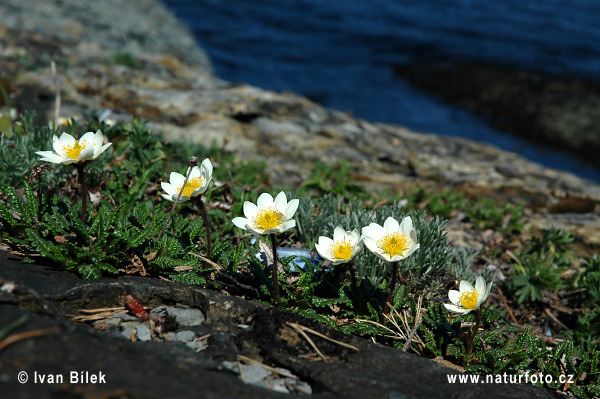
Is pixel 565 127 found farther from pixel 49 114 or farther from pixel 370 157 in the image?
pixel 49 114

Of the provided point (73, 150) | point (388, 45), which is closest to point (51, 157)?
point (73, 150)

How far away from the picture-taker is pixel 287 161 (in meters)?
6.37

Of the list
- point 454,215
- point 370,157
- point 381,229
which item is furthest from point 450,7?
point 381,229

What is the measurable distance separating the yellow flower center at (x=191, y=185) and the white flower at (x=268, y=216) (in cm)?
39

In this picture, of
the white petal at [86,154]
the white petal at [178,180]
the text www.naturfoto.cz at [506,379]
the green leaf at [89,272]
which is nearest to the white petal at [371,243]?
the text www.naturfoto.cz at [506,379]

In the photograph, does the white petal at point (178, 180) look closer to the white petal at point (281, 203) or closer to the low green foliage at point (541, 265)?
the white petal at point (281, 203)

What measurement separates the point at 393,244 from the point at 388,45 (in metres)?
17.0

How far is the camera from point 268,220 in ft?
9.62

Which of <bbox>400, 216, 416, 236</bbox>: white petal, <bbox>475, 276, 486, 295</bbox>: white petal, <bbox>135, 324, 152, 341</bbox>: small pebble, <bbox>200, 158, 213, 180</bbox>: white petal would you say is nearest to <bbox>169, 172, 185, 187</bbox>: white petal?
<bbox>200, 158, 213, 180</bbox>: white petal

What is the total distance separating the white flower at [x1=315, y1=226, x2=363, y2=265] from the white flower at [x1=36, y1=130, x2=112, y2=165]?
1.45 metres

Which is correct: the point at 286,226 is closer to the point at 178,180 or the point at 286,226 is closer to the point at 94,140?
the point at 178,180

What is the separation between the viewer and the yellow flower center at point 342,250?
9.77ft

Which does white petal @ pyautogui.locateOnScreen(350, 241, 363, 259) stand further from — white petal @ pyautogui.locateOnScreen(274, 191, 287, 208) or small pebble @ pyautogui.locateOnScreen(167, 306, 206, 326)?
small pebble @ pyautogui.locateOnScreen(167, 306, 206, 326)

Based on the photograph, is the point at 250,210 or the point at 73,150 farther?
the point at 73,150
